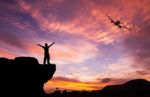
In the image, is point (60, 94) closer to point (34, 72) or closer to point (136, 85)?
point (34, 72)

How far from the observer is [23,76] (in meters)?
30.6

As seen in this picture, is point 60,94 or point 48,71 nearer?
point 48,71

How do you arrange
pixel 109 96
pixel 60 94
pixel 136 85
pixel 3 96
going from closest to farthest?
pixel 3 96
pixel 60 94
pixel 109 96
pixel 136 85

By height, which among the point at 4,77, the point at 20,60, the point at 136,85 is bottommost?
the point at 4,77

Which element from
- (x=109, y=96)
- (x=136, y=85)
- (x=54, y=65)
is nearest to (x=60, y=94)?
(x=109, y=96)

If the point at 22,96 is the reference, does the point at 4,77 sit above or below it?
above

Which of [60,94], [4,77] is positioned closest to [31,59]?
[4,77]

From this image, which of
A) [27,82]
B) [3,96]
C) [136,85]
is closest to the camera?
[3,96]

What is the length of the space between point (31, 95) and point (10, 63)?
4.57 metres

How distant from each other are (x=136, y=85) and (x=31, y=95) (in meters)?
175

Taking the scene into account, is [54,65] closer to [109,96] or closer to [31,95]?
[31,95]

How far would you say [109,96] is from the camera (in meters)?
79.1

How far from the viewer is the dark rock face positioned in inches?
1158

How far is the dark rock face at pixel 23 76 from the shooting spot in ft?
96.5
